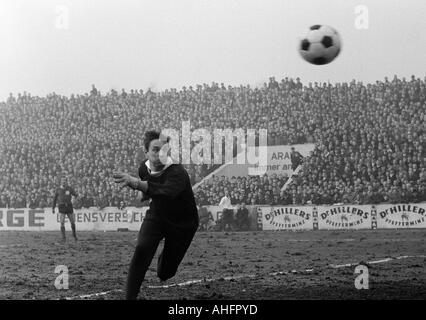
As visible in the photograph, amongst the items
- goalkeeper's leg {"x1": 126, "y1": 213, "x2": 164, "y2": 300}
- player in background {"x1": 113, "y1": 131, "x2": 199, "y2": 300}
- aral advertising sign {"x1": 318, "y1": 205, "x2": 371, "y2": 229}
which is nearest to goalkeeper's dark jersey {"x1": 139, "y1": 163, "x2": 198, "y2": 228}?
player in background {"x1": 113, "y1": 131, "x2": 199, "y2": 300}

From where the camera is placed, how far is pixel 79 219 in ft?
50.3

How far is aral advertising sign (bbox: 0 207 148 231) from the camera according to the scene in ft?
49.5

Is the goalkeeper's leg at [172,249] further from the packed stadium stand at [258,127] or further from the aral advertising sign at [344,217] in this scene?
the aral advertising sign at [344,217]

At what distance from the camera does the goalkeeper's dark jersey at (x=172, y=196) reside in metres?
6.64

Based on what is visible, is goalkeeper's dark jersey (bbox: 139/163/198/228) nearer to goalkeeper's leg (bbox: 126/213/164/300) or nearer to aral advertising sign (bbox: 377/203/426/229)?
goalkeeper's leg (bbox: 126/213/164/300)

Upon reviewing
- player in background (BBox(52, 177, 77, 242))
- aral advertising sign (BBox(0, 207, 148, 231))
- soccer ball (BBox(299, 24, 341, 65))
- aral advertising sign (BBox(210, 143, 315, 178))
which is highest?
soccer ball (BBox(299, 24, 341, 65))

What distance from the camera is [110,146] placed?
1440 centimetres

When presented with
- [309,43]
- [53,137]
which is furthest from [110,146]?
[309,43]

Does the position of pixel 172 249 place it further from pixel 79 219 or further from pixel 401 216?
pixel 401 216

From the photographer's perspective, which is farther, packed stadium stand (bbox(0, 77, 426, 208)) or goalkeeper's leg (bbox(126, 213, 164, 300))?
packed stadium stand (bbox(0, 77, 426, 208))

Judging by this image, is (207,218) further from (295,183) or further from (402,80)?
(402,80)

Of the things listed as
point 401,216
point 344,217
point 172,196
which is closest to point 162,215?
point 172,196

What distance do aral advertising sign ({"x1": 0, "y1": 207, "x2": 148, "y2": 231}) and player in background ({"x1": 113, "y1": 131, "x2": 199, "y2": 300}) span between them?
8.06 m

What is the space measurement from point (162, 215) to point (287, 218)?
865cm
